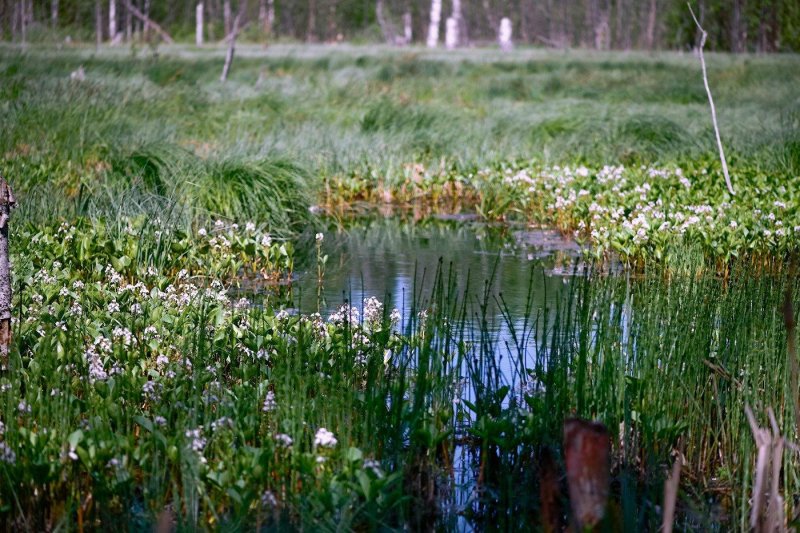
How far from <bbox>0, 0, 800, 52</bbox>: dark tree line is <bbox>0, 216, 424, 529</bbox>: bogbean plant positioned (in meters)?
23.6

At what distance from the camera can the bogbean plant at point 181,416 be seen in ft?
10.5

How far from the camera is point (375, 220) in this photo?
1035 centimetres

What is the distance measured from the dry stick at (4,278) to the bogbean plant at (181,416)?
96 millimetres

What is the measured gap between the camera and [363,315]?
5.16 metres

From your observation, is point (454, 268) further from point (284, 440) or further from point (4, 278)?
point (284, 440)

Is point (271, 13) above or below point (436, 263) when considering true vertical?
above

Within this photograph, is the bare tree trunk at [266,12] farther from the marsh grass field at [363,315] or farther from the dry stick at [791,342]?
the dry stick at [791,342]

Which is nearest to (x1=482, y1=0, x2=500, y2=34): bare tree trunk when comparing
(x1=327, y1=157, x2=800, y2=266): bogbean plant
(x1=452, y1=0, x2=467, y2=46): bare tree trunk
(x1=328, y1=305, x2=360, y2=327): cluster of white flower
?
(x1=452, y1=0, x2=467, y2=46): bare tree trunk

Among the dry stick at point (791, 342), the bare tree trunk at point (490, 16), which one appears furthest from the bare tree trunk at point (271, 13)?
the dry stick at point (791, 342)

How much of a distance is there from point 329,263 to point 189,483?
5.15 metres

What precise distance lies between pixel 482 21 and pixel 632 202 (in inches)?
1726

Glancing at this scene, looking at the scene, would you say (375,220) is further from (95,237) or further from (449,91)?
(449,91)

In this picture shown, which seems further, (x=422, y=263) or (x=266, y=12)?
(x=266, y=12)

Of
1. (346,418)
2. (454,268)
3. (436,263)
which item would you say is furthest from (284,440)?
(436,263)
